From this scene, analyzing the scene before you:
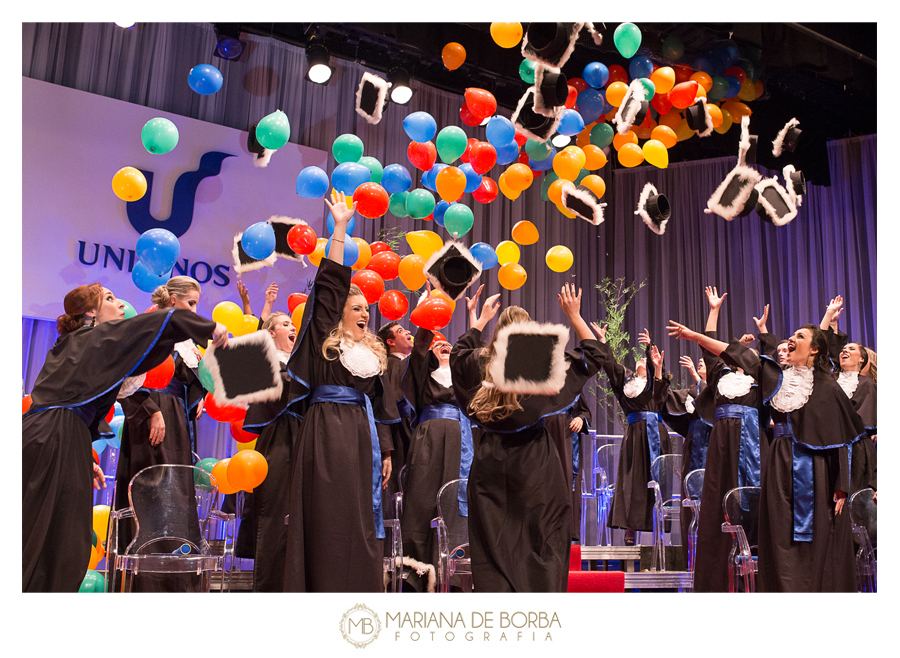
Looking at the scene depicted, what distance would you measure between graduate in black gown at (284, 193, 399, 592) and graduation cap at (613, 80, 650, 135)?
2.86 metres

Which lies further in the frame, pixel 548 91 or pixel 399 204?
pixel 399 204

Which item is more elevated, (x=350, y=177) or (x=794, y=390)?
(x=350, y=177)

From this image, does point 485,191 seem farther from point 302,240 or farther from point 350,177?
point 302,240

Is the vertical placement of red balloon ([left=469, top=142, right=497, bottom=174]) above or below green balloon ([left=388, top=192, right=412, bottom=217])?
above

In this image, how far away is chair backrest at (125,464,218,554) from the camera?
348 centimetres

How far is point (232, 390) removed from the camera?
3184 mm

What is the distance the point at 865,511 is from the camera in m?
3.79

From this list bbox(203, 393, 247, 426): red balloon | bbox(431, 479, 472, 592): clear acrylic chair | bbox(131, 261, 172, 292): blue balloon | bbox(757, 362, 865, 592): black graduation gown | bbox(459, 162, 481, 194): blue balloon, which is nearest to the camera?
bbox(431, 479, 472, 592): clear acrylic chair

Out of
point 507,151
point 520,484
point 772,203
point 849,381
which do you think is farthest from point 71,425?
point 772,203

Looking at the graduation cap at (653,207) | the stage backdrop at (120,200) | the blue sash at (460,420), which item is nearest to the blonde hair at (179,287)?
the blue sash at (460,420)

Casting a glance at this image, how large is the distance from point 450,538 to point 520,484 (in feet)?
1.85

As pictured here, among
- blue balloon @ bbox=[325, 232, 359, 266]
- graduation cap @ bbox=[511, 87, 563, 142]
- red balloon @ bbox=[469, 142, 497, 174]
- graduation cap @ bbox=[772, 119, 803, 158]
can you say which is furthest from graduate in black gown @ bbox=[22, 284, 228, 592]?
graduation cap @ bbox=[772, 119, 803, 158]
